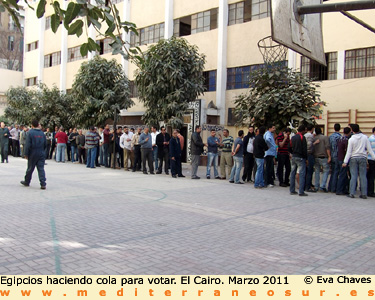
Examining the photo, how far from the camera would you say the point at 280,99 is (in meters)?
12.3

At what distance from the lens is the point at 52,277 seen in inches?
159

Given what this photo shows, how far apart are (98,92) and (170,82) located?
4975 mm

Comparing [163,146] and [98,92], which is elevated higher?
[98,92]

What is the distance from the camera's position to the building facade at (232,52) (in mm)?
16531

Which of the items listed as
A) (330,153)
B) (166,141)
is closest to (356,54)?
(330,153)

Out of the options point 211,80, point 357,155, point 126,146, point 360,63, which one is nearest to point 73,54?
point 211,80

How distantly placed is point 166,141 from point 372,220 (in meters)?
9.08

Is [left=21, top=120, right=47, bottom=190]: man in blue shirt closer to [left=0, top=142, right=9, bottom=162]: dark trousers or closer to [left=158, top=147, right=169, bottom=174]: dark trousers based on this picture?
[left=158, top=147, right=169, bottom=174]: dark trousers

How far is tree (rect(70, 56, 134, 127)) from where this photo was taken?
65.6 ft

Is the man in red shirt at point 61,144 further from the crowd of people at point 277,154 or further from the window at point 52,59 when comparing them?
the window at point 52,59

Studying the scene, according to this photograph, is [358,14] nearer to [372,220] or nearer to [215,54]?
[215,54]

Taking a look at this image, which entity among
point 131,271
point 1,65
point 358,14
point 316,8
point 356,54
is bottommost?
point 131,271

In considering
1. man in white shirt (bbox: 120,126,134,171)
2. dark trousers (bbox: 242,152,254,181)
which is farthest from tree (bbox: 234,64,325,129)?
man in white shirt (bbox: 120,126,134,171)

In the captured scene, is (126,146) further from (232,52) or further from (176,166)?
(232,52)
